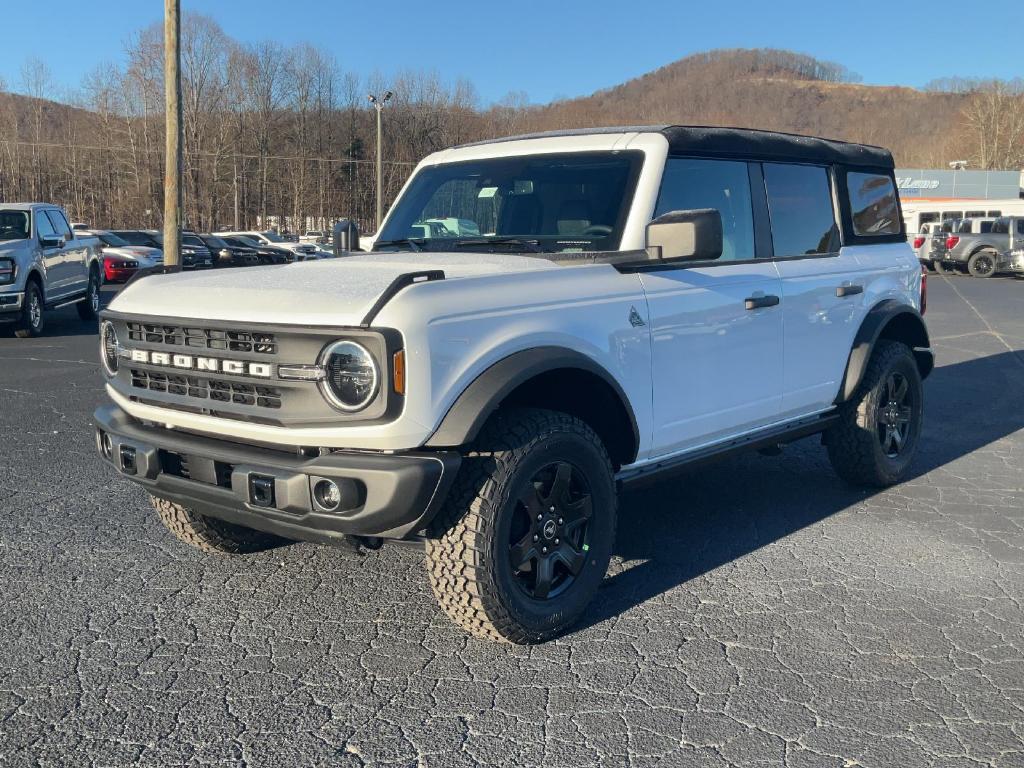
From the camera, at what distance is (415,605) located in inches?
155

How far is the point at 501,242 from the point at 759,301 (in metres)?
1.24

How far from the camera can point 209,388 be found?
11.3 feet

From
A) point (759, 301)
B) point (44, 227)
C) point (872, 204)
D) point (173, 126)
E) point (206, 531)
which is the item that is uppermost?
point (173, 126)

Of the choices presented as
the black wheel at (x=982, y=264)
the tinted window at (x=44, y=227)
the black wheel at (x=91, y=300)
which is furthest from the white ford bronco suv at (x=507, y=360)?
the black wheel at (x=982, y=264)

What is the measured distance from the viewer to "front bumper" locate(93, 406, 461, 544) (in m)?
3.06

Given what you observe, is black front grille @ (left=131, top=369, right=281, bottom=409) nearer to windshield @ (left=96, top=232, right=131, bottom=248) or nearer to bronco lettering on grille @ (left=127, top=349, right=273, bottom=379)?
bronco lettering on grille @ (left=127, top=349, right=273, bottom=379)

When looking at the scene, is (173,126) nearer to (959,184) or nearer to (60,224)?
(60,224)

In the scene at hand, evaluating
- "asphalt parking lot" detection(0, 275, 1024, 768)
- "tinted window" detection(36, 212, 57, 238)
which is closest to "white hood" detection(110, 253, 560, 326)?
"asphalt parking lot" detection(0, 275, 1024, 768)

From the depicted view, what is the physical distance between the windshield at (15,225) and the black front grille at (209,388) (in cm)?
1092

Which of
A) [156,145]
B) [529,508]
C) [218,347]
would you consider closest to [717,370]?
[529,508]

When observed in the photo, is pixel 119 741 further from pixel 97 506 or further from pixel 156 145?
pixel 156 145

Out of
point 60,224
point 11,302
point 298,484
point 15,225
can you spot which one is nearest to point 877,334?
point 298,484

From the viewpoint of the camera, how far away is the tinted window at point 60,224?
14109 mm

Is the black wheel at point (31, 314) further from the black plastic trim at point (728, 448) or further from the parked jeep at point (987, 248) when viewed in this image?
the parked jeep at point (987, 248)
